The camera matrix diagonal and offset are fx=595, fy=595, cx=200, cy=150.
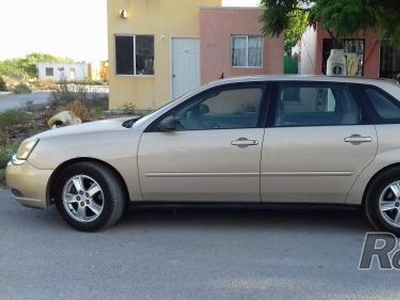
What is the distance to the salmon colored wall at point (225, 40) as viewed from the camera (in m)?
18.1

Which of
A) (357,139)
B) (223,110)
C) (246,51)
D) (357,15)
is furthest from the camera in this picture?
(246,51)

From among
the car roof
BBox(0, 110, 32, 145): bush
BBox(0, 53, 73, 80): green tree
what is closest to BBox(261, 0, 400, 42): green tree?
the car roof

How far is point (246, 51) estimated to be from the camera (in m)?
18.4

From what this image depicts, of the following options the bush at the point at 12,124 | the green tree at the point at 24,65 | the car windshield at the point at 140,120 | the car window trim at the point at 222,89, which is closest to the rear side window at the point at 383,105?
the car window trim at the point at 222,89

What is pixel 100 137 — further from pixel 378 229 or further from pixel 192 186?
pixel 378 229

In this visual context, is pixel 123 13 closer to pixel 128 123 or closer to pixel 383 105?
pixel 128 123

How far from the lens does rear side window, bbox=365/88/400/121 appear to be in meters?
5.77

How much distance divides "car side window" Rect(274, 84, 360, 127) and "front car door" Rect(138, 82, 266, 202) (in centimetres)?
23

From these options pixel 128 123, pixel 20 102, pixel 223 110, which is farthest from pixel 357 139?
pixel 20 102

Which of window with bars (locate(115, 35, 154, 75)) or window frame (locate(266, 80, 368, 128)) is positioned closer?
window frame (locate(266, 80, 368, 128))

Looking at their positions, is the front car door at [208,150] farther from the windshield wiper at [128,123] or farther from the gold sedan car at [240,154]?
the windshield wiper at [128,123]

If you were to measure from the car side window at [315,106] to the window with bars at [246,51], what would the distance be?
1250 centimetres

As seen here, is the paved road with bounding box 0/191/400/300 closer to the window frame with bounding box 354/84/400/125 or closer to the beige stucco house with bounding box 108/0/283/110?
the window frame with bounding box 354/84/400/125

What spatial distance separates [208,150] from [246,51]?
13.1 metres
